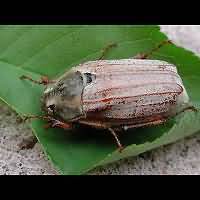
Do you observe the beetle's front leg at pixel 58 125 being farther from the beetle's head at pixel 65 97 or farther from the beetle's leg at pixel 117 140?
the beetle's leg at pixel 117 140

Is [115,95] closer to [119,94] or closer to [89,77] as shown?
[119,94]

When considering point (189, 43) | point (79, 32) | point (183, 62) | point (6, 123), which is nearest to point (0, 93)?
point (6, 123)

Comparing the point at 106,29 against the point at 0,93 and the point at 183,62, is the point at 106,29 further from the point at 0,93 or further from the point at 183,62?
the point at 0,93

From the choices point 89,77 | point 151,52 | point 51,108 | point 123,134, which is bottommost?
point 123,134

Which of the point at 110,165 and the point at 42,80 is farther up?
the point at 42,80

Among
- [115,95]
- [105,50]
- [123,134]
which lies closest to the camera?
[115,95]

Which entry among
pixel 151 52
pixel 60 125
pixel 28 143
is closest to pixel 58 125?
pixel 60 125

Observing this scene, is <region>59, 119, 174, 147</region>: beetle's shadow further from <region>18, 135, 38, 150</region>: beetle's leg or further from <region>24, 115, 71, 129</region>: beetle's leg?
<region>18, 135, 38, 150</region>: beetle's leg
